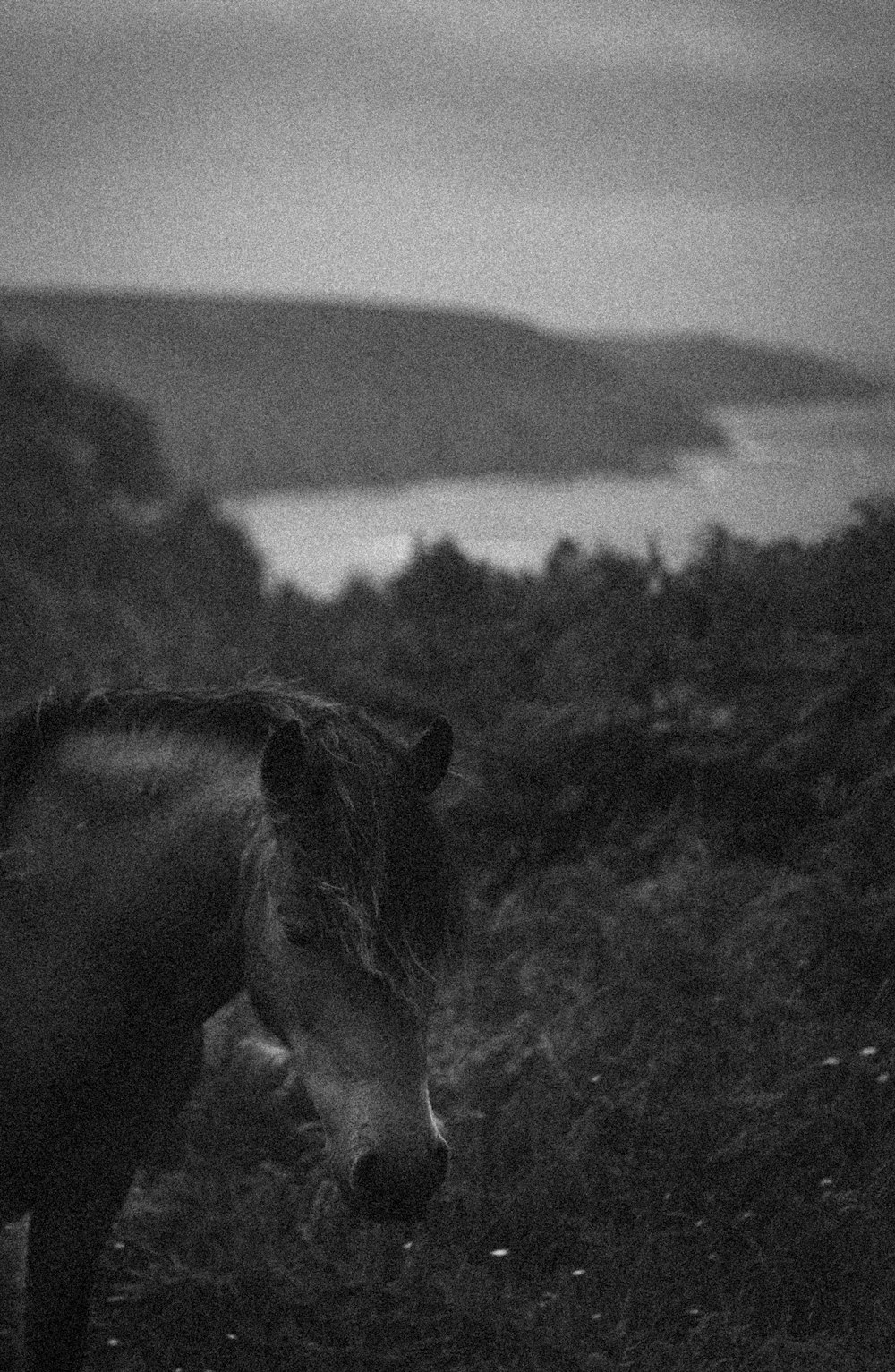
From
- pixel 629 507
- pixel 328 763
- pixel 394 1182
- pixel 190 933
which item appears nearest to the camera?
pixel 394 1182

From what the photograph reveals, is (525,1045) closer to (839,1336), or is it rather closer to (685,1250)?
(685,1250)

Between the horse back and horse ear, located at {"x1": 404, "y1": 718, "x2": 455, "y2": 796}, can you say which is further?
the horse back

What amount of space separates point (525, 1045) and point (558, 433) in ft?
42.9

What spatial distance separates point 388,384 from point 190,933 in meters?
19.1

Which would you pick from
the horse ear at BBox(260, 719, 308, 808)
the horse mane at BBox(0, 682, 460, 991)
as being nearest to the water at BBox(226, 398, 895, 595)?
the horse mane at BBox(0, 682, 460, 991)

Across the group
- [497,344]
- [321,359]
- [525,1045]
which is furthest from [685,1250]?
[321,359]

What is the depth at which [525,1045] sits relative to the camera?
556 cm

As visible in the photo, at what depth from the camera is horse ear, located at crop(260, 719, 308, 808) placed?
2.90 m

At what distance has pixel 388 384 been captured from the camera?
21.8m

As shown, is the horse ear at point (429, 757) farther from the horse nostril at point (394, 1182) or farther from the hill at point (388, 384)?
the hill at point (388, 384)

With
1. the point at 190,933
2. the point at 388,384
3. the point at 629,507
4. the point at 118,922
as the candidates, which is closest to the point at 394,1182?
the point at 190,933

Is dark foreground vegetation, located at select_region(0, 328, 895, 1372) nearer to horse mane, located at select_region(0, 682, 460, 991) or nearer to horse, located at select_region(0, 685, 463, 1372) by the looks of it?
horse, located at select_region(0, 685, 463, 1372)

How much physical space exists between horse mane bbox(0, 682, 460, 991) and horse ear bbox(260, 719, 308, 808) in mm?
39

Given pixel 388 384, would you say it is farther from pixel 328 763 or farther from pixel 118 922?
pixel 328 763
